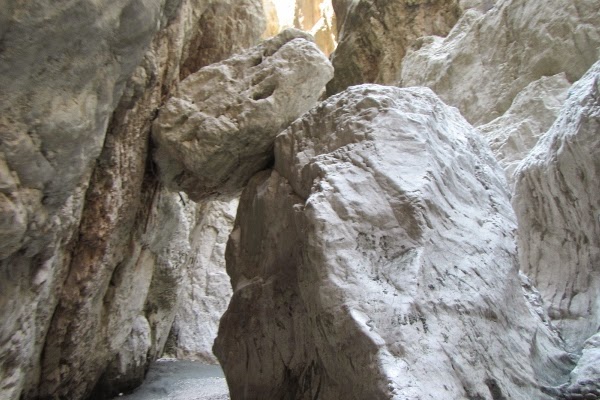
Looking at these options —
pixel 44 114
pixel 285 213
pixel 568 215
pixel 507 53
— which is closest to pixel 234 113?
pixel 285 213

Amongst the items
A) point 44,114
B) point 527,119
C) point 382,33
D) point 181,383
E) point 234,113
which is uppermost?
point 382,33

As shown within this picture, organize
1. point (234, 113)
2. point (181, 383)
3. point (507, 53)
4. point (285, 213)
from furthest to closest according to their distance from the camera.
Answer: point (507, 53) → point (181, 383) → point (234, 113) → point (285, 213)

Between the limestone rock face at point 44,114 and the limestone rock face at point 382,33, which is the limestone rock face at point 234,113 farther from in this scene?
the limestone rock face at point 382,33

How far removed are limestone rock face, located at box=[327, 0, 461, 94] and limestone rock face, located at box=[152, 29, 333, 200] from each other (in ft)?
23.5

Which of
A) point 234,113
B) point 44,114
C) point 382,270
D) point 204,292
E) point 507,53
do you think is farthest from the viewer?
point 204,292

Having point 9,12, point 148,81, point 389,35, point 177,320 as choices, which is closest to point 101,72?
point 9,12

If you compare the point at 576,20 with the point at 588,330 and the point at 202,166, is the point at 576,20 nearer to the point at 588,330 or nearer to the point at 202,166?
the point at 588,330

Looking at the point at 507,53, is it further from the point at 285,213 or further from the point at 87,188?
the point at 87,188

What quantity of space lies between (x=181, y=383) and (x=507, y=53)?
7507 millimetres

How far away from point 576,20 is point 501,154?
2.41 m

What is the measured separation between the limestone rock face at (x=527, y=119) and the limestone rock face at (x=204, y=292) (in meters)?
4.98

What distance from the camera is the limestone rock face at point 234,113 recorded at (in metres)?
5.43

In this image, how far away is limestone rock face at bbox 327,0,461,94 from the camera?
1234cm

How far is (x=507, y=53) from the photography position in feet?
29.2
